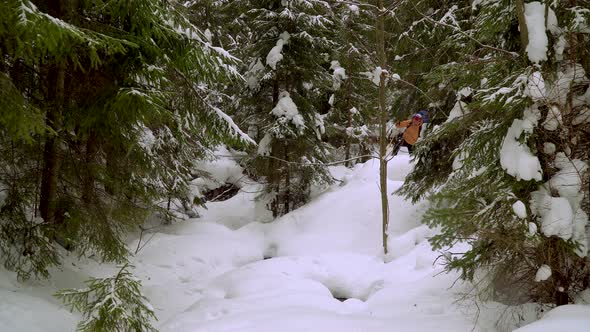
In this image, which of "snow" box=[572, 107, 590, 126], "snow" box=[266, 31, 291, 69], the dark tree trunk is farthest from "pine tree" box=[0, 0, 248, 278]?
"snow" box=[266, 31, 291, 69]

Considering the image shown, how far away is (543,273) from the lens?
161 inches

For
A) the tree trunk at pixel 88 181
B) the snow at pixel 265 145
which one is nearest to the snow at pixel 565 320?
the tree trunk at pixel 88 181

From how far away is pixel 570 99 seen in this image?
4398mm

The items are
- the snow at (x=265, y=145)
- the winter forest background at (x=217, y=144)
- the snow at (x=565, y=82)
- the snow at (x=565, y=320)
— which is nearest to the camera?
the snow at (x=565, y=320)

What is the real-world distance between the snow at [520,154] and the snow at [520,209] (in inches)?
12.1

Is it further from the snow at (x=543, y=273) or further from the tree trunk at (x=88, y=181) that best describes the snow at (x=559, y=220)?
the tree trunk at (x=88, y=181)

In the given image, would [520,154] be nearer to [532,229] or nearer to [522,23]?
[532,229]

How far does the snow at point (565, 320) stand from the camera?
352cm

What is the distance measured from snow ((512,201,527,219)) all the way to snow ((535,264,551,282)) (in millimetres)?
573

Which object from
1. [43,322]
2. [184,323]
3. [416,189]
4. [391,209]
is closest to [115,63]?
[43,322]

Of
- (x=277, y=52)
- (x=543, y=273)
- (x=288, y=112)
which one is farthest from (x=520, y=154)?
(x=277, y=52)

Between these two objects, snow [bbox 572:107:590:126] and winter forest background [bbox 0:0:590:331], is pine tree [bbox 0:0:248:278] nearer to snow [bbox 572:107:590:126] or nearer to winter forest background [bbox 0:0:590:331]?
winter forest background [bbox 0:0:590:331]

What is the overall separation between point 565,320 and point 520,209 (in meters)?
1.07

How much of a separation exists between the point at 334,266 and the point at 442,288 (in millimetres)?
3028
